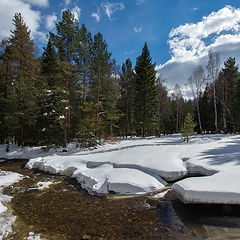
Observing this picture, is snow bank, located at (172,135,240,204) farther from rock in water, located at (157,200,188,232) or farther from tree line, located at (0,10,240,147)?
tree line, located at (0,10,240,147)

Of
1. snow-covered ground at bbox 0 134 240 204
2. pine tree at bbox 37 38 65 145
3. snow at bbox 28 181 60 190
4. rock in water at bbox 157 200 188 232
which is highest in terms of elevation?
pine tree at bbox 37 38 65 145

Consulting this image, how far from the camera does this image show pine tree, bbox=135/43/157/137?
21328 millimetres

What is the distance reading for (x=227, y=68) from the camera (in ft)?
84.9

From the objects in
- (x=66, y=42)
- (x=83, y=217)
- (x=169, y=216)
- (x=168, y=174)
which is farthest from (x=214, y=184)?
(x=66, y=42)

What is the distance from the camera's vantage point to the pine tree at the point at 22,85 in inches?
655

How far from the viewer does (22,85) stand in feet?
53.5

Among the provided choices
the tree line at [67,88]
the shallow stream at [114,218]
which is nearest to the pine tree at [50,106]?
the tree line at [67,88]

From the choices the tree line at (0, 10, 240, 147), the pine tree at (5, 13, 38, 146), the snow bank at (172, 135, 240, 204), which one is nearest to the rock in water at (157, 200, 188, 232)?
the snow bank at (172, 135, 240, 204)

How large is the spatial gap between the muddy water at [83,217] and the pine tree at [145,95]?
16.0 meters

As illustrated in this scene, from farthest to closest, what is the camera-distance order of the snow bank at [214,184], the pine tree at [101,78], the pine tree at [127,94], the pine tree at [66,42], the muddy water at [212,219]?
1. the pine tree at [127,94]
2. the pine tree at [101,78]
3. the pine tree at [66,42]
4. the snow bank at [214,184]
5. the muddy water at [212,219]

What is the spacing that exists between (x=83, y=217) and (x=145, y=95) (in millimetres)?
19092

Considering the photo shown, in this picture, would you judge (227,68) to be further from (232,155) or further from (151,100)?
(232,155)

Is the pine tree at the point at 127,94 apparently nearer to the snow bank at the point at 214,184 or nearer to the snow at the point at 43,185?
the snow at the point at 43,185

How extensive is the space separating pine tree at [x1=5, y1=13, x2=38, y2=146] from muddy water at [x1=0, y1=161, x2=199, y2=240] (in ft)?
41.0
